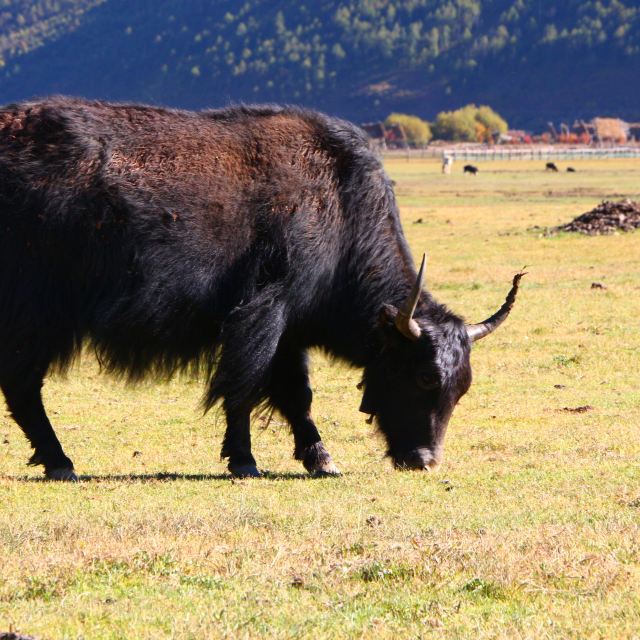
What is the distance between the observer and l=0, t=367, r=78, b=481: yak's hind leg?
28.8 ft

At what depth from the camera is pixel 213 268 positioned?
870 cm

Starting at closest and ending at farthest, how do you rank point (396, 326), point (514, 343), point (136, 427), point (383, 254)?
point (396, 326) < point (383, 254) < point (136, 427) < point (514, 343)

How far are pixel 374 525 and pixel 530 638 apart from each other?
2126mm

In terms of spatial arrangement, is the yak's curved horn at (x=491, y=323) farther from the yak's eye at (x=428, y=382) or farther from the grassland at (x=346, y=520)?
the grassland at (x=346, y=520)

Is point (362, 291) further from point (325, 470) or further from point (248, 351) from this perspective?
point (325, 470)

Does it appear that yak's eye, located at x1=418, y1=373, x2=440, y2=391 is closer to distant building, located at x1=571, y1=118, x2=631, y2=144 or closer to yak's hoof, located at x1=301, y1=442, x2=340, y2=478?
yak's hoof, located at x1=301, y1=442, x2=340, y2=478

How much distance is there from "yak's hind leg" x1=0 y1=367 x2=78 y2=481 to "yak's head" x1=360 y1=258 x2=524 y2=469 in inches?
84.7

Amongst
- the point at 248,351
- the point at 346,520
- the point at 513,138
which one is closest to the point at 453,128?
the point at 513,138

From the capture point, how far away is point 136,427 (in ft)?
36.3

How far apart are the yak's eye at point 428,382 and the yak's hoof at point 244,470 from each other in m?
1.31

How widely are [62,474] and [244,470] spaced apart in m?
1.20

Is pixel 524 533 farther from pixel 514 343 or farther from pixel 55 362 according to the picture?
pixel 514 343

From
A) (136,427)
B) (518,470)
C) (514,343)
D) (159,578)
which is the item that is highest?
(159,578)

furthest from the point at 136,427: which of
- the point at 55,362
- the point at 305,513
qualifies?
the point at 305,513
